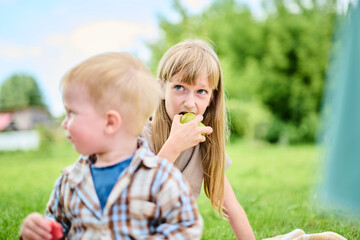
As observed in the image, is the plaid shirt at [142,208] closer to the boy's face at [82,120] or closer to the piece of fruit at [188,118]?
the boy's face at [82,120]

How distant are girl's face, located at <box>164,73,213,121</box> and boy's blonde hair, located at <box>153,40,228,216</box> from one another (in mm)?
28

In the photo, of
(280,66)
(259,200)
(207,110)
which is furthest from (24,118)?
(207,110)

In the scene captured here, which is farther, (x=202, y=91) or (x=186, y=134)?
(x=202, y=91)

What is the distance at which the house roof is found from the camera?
1318 cm

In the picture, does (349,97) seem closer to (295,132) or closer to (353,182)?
(353,182)

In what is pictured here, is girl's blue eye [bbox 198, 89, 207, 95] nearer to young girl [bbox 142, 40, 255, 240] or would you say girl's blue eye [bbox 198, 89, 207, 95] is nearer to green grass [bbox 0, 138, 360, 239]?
young girl [bbox 142, 40, 255, 240]

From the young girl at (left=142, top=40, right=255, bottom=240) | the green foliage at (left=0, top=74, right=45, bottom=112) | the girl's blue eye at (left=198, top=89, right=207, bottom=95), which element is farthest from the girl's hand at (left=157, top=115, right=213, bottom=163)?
the green foliage at (left=0, top=74, right=45, bottom=112)

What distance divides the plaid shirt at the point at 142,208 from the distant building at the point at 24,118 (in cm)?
1181

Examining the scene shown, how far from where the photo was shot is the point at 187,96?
2.28m

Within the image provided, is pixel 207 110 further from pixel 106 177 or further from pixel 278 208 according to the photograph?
pixel 278 208

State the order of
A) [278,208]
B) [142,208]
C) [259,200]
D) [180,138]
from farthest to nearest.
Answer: [259,200], [278,208], [180,138], [142,208]

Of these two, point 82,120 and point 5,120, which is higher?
point 82,120

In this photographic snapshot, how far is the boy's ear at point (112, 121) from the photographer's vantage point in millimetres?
1469

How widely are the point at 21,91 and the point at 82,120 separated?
1627 centimetres
